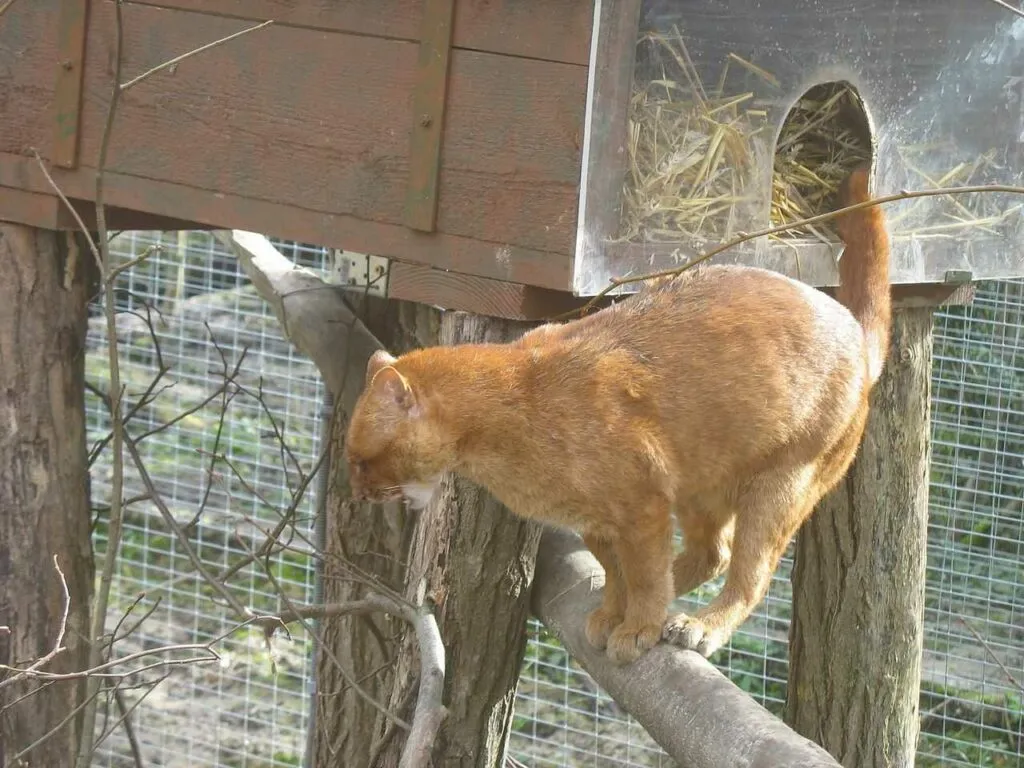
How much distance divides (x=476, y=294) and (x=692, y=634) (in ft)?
2.90

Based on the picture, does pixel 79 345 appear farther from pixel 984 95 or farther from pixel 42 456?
pixel 984 95

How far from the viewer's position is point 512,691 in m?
3.64

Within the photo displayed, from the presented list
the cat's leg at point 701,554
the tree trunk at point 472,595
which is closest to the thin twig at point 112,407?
the tree trunk at point 472,595

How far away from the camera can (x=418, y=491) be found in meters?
3.02

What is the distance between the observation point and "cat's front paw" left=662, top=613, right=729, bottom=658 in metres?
3.05

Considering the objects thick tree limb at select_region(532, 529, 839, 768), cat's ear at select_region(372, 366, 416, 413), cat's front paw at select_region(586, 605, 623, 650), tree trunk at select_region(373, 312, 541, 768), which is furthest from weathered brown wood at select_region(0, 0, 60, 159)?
cat's front paw at select_region(586, 605, 623, 650)

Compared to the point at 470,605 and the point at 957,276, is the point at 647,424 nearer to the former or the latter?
the point at 470,605

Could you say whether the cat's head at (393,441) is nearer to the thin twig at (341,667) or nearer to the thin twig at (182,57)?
the thin twig at (341,667)

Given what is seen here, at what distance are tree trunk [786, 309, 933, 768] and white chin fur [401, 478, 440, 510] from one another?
1.54 metres

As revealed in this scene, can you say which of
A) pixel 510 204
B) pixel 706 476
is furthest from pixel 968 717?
pixel 510 204

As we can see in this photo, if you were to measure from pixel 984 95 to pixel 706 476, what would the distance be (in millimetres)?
1354

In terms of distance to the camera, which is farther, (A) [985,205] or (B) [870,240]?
(A) [985,205]

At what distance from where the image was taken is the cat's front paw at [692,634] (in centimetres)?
305

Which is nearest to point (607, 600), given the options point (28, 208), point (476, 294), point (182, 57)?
point (476, 294)
